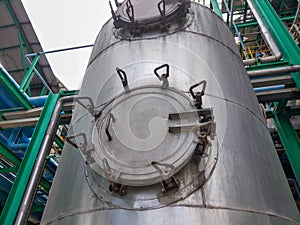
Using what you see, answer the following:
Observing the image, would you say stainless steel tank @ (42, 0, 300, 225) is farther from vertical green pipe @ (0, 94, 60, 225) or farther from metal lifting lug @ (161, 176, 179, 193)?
vertical green pipe @ (0, 94, 60, 225)

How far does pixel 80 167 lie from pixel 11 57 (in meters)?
6.50

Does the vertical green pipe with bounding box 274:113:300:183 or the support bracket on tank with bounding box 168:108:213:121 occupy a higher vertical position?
the vertical green pipe with bounding box 274:113:300:183

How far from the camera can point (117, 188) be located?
1211mm

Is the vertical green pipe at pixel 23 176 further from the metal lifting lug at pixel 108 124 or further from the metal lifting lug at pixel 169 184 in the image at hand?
Answer: the metal lifting lug at pixel 169 184

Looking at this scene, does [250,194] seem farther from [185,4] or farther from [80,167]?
[185,4]

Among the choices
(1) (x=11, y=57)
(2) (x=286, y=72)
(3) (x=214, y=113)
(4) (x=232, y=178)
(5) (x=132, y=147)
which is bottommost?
(4) (x=232, y=178)

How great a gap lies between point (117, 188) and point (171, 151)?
32cm

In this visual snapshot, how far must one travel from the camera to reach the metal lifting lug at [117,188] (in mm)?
1199

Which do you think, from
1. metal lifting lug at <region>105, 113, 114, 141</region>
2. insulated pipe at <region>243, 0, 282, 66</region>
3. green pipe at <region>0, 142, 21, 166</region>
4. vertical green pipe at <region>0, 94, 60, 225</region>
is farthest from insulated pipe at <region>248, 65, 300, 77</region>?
green pipe at <region>0, 142, 21, 166</region>

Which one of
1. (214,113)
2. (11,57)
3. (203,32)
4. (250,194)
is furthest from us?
(11,57)

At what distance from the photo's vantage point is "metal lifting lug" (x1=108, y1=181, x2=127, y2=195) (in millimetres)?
1199

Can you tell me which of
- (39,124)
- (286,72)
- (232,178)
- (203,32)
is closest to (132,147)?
(232,178)

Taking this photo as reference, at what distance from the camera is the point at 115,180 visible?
1213mm

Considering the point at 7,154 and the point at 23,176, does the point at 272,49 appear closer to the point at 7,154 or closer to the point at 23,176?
the point at 23,176
